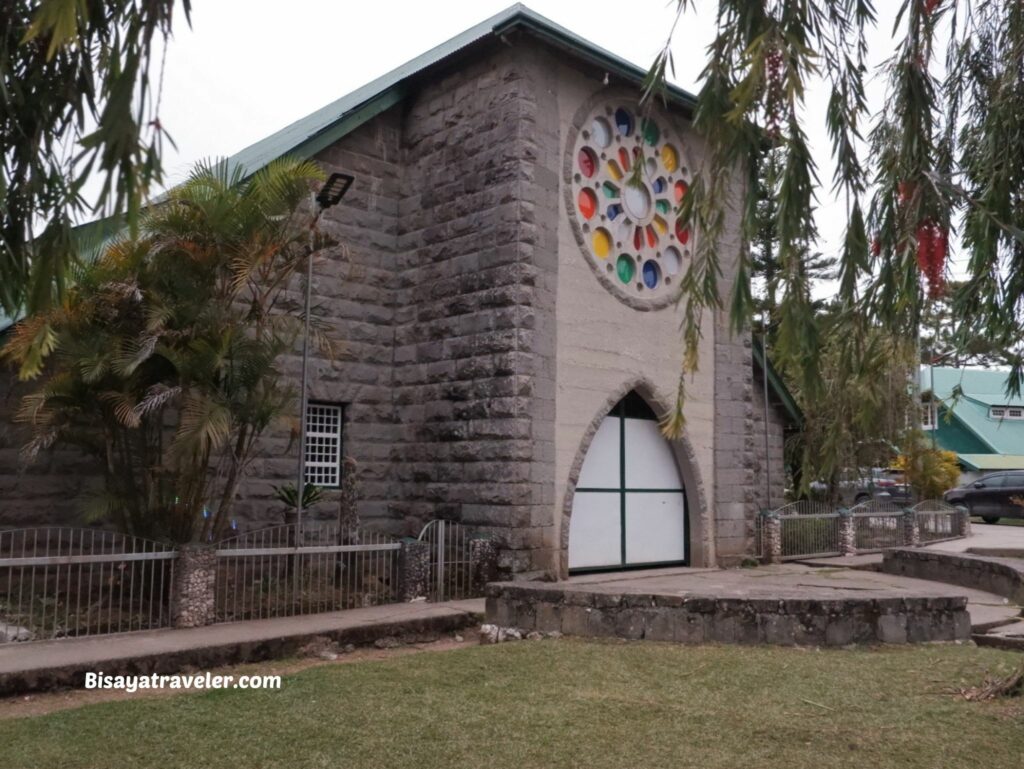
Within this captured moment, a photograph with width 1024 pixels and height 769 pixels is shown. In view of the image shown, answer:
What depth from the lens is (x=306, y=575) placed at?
33.2 ft

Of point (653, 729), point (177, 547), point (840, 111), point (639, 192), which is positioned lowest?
point (653, 729)

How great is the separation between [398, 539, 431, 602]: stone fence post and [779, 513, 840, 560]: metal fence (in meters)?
7.30

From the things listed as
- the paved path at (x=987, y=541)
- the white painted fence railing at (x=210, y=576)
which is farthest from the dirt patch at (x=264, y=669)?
the paved path at (x=987, y=541)

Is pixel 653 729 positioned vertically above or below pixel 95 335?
below

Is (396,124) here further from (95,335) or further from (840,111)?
(840,111)

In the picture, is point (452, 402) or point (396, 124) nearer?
point (452, 402)

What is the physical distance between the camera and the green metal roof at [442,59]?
11.5 m

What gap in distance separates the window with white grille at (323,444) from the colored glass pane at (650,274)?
4.97 meters

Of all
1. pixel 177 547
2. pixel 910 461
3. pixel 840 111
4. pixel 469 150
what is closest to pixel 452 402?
pixel 469 150

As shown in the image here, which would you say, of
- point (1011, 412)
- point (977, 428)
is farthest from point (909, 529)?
point (1011, 412)

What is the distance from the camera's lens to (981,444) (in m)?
40.6

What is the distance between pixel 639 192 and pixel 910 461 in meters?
13.4

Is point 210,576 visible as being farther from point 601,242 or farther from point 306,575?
point 601,242

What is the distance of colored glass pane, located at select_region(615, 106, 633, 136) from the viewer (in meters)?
13.5
